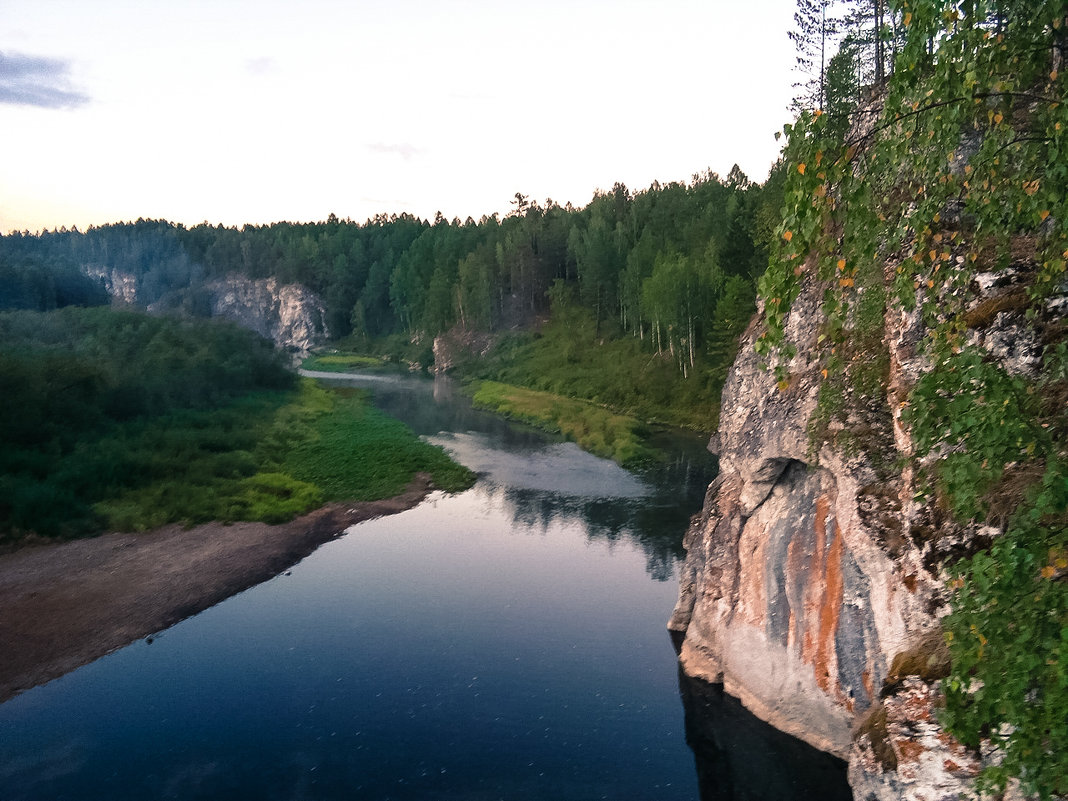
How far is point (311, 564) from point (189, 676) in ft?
29.7

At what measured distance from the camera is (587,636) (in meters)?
24.0

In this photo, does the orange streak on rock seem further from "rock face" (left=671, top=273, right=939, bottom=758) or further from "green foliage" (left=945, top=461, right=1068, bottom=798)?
"green foliage" (left=945, top=461, right=1068, bottom=798)

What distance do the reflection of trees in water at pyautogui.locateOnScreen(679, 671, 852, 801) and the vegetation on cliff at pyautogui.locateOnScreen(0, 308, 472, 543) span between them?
2325 cm

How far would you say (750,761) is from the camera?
59.4 ft

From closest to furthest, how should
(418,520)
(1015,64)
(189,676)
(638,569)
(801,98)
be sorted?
1. (1015,64)
2. (189,676)
3. (638,569)
4. (418,520)
5. (801,98)

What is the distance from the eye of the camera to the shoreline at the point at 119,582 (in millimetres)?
23344

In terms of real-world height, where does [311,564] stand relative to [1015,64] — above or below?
below

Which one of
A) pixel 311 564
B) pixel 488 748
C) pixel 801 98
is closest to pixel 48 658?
pixel 311 564

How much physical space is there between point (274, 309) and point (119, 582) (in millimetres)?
132987

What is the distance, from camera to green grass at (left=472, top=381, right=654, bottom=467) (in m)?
49.1

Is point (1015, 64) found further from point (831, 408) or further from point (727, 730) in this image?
point (727, 730)

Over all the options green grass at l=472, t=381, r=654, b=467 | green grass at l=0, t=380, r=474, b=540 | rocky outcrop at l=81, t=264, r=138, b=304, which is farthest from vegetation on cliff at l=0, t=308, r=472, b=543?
rocky outcrop at l=81, t=264, r=138, b=304

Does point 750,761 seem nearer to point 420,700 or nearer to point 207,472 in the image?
point 420,700

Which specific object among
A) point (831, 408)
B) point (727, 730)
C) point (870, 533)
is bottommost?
point (727, 730)
